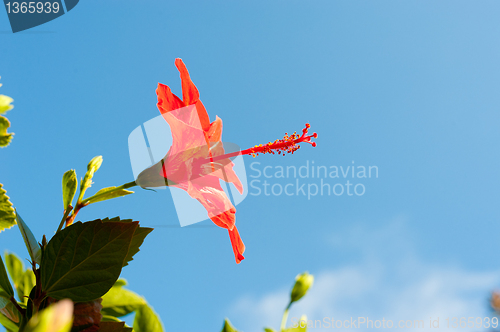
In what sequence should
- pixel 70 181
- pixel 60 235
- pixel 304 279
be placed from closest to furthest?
pixel 60 235 < pixel 70 181 < pixel 304 279

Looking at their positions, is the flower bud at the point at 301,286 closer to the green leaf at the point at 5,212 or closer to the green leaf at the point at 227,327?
the green leaf at the point at 227,327

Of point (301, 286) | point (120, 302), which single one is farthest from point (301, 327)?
point (120, 302)

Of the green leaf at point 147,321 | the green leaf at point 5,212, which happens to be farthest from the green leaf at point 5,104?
the green leaf at point 147,321

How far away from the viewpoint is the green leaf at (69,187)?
75 centimetres

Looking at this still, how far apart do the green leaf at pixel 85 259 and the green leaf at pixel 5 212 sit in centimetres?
7

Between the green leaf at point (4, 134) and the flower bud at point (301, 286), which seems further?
the flower bud at point (301, 286)

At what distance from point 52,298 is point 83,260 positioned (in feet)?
0.37

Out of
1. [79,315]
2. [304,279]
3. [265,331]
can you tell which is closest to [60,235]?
Result: [79,315]

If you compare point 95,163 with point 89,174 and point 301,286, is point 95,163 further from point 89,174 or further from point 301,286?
point 301,286

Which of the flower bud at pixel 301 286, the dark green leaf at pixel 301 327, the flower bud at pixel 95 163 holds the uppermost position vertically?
the flower bud at pixel 95 163

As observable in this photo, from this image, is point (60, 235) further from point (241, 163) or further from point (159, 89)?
point (241, 163)

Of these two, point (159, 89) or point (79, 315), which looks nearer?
point (79, 315)

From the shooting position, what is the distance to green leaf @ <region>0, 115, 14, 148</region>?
1.37 feet

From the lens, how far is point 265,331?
42.3 inches
